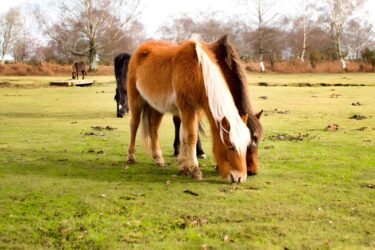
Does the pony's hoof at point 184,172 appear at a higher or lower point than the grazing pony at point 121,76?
lower

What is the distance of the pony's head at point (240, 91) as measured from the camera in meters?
5.99

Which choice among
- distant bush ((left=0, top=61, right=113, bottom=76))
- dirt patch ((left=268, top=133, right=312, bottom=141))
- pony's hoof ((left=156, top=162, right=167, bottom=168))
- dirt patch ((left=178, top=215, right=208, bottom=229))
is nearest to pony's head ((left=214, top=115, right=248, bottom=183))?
dirt patch ((left=178, top=215, right=208, bottom=229))

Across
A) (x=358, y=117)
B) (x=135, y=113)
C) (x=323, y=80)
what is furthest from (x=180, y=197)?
(x=323, y=80)

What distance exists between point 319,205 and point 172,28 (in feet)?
207

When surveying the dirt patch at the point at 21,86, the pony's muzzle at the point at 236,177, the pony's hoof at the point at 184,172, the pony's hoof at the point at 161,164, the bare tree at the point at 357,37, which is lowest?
the pony's hoof at the point at 161,164

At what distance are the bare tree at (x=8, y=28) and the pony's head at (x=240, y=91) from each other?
68.9 metres

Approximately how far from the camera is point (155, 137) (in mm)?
7539

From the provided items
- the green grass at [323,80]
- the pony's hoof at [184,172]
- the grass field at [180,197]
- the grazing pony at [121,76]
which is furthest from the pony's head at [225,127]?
the green grass at [323,80]

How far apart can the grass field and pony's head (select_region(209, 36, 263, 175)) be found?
0.37 meters

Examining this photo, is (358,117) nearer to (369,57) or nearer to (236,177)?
(236,177)

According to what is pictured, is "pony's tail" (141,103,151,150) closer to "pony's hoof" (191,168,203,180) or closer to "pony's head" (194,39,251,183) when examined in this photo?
"pony's hoof" (191,168,203,180)

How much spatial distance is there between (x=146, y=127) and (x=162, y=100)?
3.19ft

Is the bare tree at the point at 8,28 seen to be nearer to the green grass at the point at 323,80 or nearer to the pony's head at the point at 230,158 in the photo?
the green grass at the point at 323,80

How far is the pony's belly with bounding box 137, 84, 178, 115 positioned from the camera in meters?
6.64
